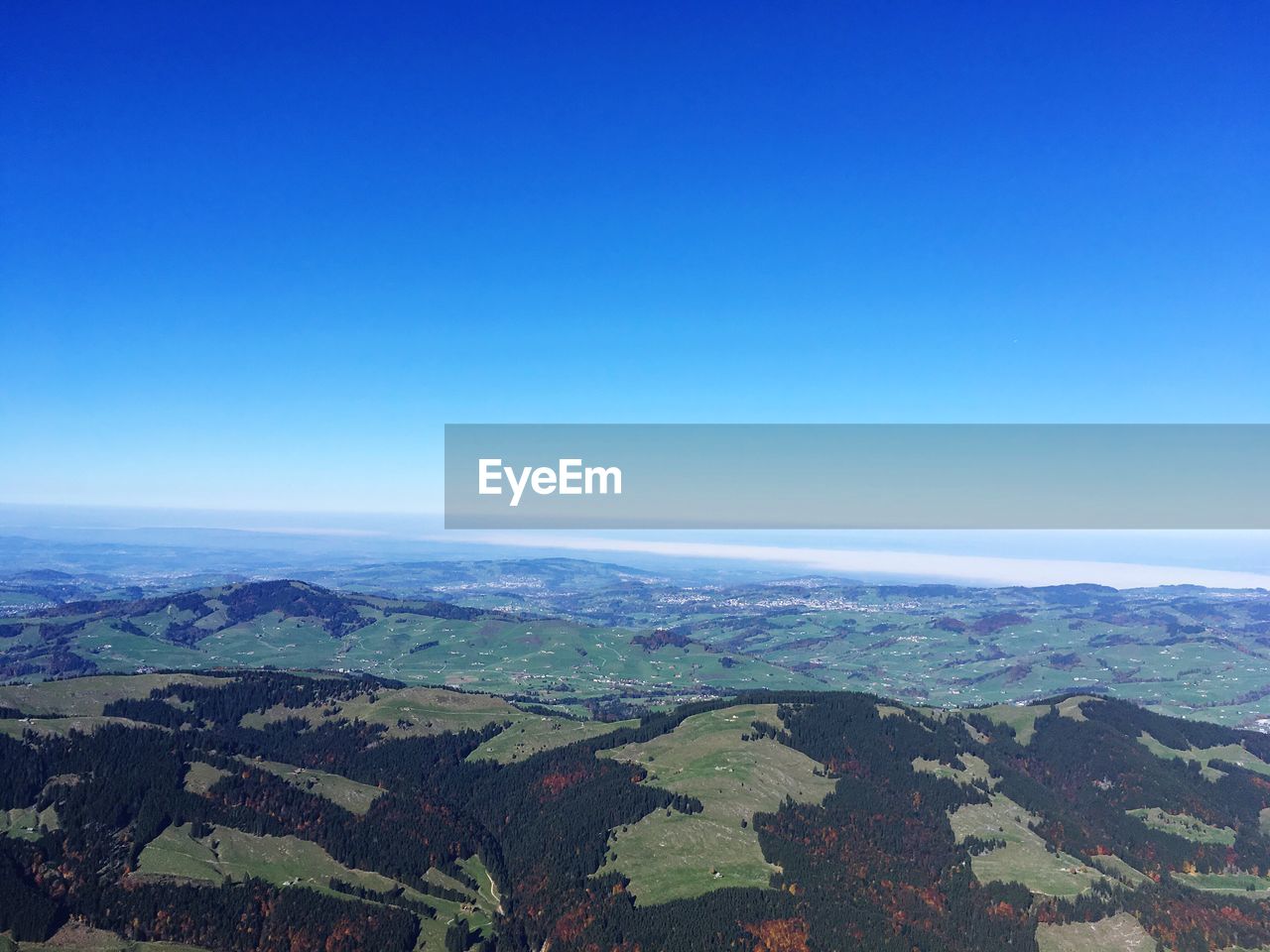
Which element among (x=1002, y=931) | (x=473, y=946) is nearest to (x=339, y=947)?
(x=473, y=946)

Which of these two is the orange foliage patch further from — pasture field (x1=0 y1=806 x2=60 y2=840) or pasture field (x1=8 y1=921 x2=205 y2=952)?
pasture field (x1=0 y1=806 x2=60 y2=840)

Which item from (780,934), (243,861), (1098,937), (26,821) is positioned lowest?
(1098,937)

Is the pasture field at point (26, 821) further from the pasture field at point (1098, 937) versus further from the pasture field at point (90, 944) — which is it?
the pasture field at point (1098, 937)

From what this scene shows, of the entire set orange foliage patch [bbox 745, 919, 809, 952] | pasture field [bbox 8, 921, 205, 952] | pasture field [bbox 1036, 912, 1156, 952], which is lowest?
pasture field [bbox 1036, 912, 1156, 952]

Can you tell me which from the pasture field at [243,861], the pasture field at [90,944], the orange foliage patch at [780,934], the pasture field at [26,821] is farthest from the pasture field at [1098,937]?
the pasture field at [26,821]

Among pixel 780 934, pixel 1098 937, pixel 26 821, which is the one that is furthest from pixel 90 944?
pixel 1098 937

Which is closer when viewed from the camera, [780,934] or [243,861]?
[780,934]

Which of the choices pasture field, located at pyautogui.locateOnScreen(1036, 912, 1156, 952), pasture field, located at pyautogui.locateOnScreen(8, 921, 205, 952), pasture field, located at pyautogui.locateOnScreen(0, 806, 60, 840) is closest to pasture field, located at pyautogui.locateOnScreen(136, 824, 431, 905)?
pasture field, located at pyautogui.locateOnScreen(8, 921, 205, 952)

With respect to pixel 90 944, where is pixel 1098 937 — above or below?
below

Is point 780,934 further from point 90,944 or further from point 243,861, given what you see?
point 90,944

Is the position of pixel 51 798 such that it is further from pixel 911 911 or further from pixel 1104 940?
pixel 1104 940

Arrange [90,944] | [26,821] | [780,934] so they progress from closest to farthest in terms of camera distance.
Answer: [90,944] → [780,934] → [26,821]
